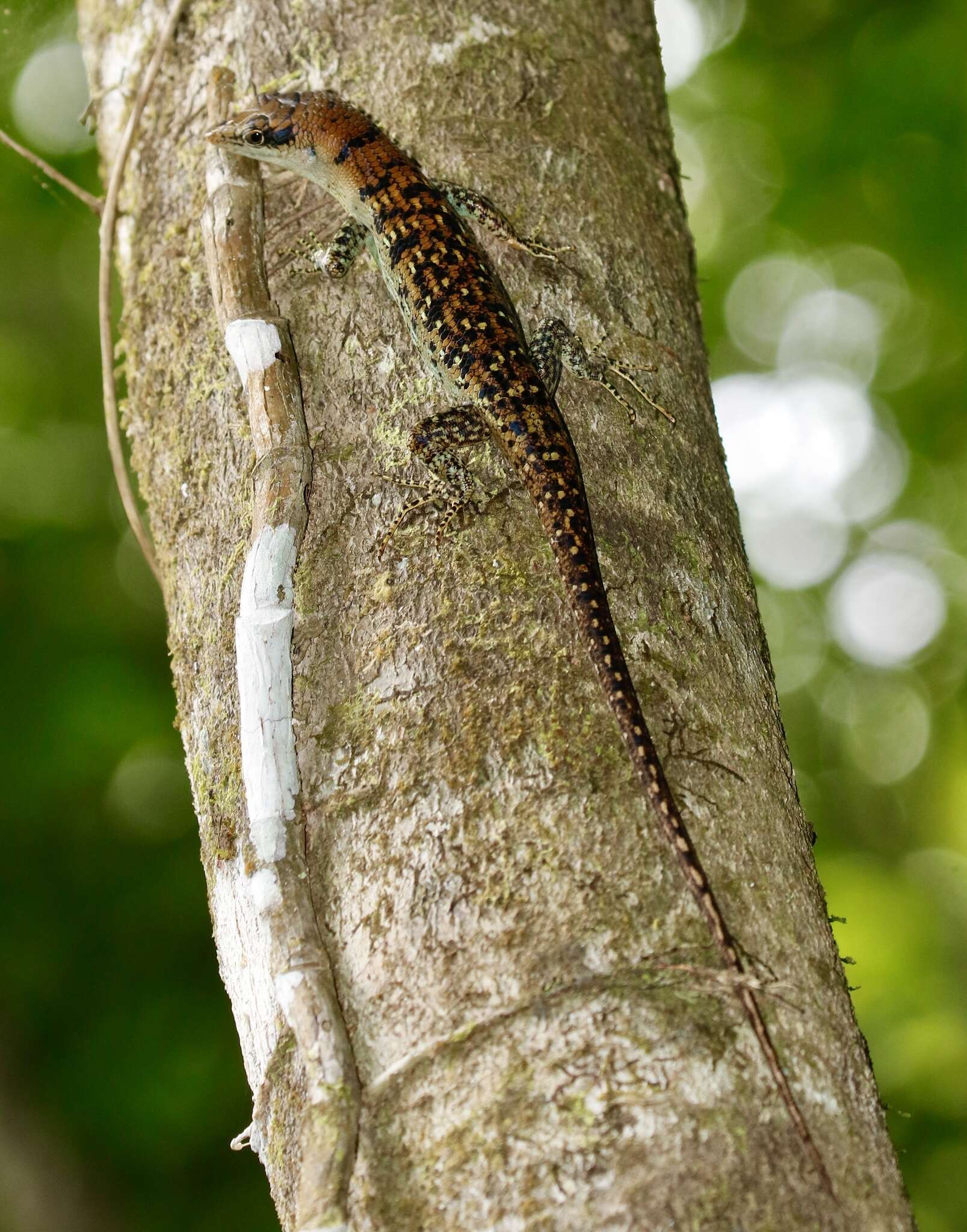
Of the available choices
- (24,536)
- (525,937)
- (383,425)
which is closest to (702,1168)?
(525,937)

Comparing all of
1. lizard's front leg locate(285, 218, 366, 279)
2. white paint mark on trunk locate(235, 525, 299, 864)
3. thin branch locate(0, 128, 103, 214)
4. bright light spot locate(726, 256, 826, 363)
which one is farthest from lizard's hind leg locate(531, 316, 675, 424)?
bright light spot locate(726, 256, 826, 363)

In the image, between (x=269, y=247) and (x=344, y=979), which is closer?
(x=344, y=979)

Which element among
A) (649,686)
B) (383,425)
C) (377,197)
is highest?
(377,197)

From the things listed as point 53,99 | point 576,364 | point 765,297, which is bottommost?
point 576,364

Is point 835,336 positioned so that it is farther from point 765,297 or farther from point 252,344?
point 252,344

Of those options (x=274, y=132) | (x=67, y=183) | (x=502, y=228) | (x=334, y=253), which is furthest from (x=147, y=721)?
(x=502, y=228)

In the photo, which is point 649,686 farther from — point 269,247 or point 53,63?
point 53,63
